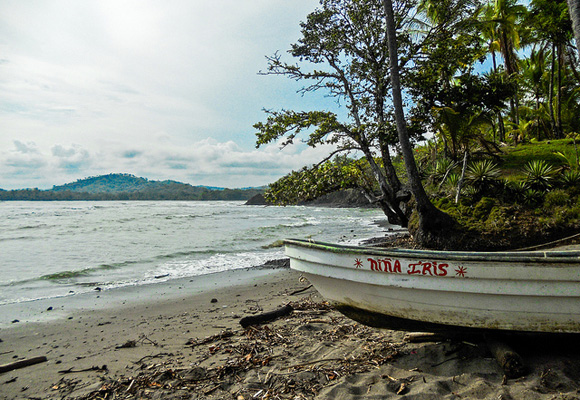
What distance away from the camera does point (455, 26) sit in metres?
9.79

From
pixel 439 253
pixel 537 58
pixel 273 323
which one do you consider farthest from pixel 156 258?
pixel 537 58

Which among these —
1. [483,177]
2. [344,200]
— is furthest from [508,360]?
[344,200]

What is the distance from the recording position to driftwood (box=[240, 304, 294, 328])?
5.09 m

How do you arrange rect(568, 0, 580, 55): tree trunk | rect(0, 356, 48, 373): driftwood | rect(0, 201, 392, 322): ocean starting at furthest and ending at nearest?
rect(0, 201, 392, 322): ocean, rect(568, 0, 580, 55): tree trunk, rect(0, 356, 48, 373): driftwood

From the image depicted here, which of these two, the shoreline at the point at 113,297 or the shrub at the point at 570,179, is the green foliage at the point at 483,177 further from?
the shoreline at the point at 113,297

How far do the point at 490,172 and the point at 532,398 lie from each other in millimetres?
8415

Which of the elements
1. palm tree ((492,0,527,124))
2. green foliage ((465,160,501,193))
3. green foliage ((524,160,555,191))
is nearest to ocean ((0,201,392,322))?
green foliage ((465,160,501,193))

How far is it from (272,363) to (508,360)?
7.90 feet

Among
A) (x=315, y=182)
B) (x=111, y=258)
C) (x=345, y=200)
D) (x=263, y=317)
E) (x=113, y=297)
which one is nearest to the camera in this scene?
(x=263, y=317)

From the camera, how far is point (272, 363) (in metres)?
3.76

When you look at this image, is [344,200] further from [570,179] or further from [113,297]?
[113,297]

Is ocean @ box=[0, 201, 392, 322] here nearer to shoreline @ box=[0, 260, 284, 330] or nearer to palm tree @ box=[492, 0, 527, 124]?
shoreline @ box=[0, 260, 284, 330]

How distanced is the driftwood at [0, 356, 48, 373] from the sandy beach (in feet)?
0.29

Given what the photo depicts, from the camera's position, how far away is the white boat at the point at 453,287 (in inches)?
116
